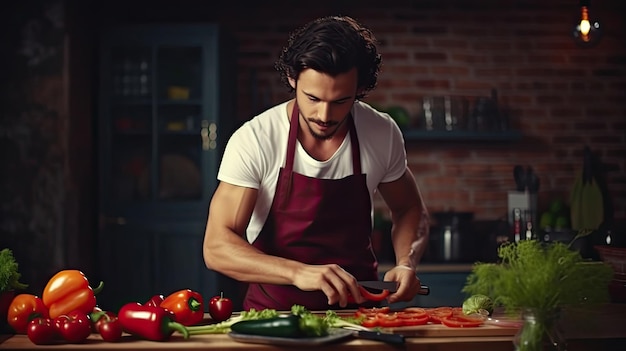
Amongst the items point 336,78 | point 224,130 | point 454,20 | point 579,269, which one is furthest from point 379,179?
point 454,20

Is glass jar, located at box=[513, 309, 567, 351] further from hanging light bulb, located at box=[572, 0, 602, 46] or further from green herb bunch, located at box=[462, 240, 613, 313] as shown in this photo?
hanging light bulb, located at box=[572, 0, 602, 46]

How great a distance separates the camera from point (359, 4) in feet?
17.9

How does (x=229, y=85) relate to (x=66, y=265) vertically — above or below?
above

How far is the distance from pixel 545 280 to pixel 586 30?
2.54 meters

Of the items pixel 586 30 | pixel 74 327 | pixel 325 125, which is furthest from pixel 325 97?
pixel 586 30

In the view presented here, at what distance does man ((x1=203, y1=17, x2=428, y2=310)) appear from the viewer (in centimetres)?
286

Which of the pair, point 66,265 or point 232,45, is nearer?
point 66,265

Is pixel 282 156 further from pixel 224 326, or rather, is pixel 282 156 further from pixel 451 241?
pixel 451 241

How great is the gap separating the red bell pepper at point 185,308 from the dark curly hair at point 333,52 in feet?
2.80

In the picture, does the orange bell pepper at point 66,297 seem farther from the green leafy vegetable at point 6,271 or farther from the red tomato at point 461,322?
the red tomato at point 461,322

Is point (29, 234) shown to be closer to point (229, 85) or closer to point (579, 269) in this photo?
point (229, 85)

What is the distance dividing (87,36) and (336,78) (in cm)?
269

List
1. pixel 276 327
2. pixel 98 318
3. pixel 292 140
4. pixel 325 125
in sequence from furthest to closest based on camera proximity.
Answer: pixel 292 140 → pixel 325 125 → pixel 98 318 → pixel 276 327

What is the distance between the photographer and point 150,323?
2203 mm
